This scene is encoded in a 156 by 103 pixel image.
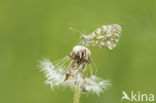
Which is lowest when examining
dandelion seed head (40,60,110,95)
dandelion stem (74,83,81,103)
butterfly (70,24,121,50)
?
dandelion stem (74,83,81,103)

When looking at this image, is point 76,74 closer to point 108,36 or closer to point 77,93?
point 77,93

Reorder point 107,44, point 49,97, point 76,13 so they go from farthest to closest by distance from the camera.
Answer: point 76,13
point 49,97
point 107,44

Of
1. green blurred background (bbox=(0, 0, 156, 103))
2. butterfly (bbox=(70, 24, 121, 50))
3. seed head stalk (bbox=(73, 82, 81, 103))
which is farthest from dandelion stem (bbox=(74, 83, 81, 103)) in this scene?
green blurred background (bbox=(0, 0, 156, 103))

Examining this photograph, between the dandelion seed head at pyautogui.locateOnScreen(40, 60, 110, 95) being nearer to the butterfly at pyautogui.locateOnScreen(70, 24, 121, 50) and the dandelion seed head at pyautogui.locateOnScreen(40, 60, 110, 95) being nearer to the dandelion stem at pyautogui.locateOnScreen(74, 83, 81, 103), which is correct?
the dandelion stem at pyautogui.locateOnScreen(74, 83, 81, 103)

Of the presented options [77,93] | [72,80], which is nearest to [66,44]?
[72,80]

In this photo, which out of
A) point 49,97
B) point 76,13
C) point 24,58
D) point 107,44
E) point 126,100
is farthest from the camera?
point 76,13

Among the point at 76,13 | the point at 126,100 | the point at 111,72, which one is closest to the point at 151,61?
the point at 111,72

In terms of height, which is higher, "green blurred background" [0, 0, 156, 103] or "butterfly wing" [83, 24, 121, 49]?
"green blurred background" [0, 0, 156, 103]

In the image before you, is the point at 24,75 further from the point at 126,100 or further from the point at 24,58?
the point at 126,100
